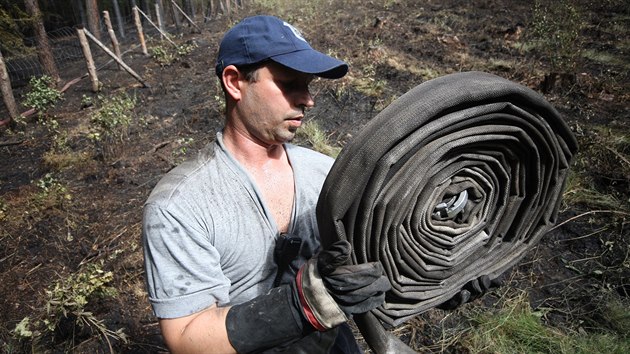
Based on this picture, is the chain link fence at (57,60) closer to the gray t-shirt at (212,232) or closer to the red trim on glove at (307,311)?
the gray t-shirt at (212,232)

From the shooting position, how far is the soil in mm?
3031

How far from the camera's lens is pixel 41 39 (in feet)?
30.6

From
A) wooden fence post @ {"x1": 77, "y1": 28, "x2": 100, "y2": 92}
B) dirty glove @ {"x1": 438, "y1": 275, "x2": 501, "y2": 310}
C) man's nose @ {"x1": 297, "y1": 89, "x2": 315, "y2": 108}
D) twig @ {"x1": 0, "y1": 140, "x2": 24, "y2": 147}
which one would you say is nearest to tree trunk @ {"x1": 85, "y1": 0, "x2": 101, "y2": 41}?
wooden fence post @ {"x1": 77, "y1": 28, "x2": 100, "y2": 92}

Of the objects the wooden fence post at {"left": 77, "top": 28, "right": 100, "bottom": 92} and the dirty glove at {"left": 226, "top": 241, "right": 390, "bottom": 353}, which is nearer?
the dirty glove at {"left": 226, "top": 241, "right": 390, "bottom": 353}

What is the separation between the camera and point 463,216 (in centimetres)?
143

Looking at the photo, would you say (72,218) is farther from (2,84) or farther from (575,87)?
(575,87)

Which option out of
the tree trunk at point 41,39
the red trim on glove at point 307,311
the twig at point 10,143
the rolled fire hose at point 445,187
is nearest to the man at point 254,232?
the red trim on glove at point 307,311

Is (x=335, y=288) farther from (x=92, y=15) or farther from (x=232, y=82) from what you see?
(x=92, y=15)

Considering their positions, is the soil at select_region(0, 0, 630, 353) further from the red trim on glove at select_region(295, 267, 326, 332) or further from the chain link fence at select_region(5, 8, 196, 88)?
the red trim on glove at select_region(295, 267, 326, 332)

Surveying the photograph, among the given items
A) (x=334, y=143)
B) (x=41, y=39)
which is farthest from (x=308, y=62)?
(x=41, y=39)

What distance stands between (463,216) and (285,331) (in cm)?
75

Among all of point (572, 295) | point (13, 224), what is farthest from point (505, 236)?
point (13, 224)

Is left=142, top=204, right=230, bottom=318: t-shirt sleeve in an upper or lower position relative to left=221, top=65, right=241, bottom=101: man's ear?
lower

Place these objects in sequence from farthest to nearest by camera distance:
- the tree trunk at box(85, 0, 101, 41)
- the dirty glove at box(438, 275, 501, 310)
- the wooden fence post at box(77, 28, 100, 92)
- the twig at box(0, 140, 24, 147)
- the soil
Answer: the tree trunk at box(85, 0, 101, 41) → the wooden fence post at box(77, 28, 100, 92) → the twig at box(0, 140, 24, 147) → the soil → the dirty glove at box(438, 275, 501, 310)
